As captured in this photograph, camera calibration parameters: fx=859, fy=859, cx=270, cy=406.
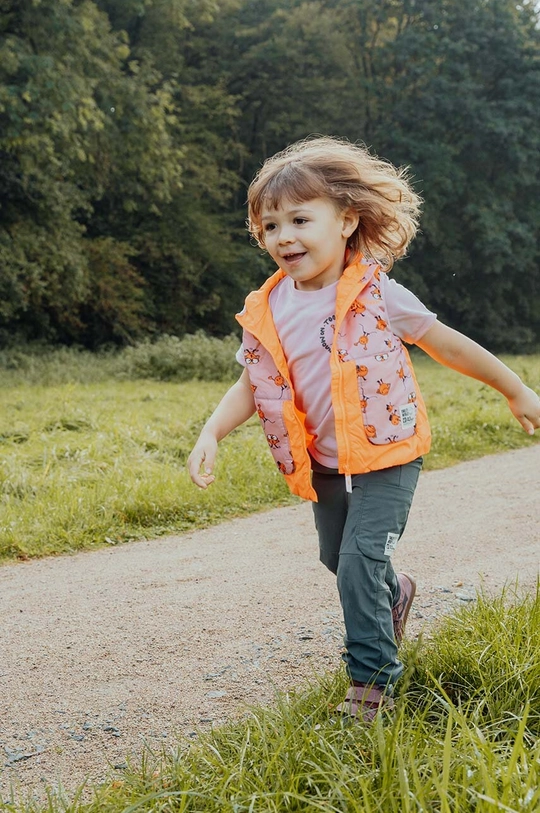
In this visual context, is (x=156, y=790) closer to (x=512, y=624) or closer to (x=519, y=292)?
(x=512, y=624)

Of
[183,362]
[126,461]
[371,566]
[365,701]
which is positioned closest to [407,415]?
[371,566]

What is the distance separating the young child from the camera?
105 inches

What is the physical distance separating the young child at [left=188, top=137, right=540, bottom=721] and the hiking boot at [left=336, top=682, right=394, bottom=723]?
0.01 m

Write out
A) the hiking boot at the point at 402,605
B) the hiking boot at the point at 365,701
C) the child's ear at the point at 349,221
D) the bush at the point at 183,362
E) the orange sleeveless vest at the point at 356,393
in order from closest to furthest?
the hiking boot at the point at 365,701 < the orange sleeveless vest at the point at 356,393 < the child's ear at the point at 349,221 < the hiking boot at the point at 402,605 < the bush at the point at 183,362

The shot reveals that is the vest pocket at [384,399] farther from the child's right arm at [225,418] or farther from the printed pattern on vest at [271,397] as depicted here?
the child's right arm at [225,418]

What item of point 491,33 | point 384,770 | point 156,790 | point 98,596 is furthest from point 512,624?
point 491,33

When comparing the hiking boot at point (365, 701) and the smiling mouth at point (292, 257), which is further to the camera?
the smiling mouth at point (292, 257)

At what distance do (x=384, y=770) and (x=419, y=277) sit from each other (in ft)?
90.7

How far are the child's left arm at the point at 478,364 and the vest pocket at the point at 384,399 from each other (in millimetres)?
162

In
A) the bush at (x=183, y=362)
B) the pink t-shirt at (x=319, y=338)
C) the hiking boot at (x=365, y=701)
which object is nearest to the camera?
the hiking boot at (x=365, y=701)

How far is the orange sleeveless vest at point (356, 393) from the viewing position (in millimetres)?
Result: 2734

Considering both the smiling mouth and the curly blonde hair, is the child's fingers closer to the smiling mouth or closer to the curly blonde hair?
the smiling mouth

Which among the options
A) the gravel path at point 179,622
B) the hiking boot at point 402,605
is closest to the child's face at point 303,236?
the hiking boot at point 402,605

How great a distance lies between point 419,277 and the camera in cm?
2877
